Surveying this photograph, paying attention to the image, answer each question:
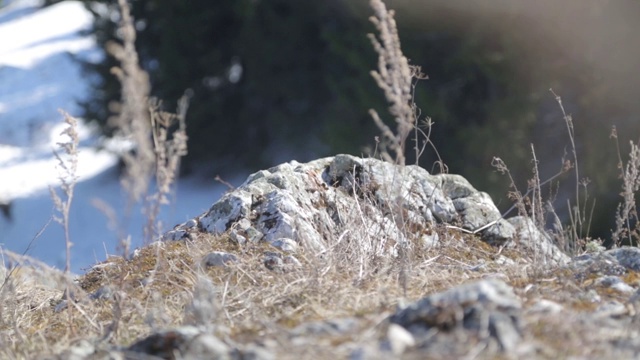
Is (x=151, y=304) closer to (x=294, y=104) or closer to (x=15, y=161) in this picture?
(x=294, y=104)

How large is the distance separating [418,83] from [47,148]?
7891mm

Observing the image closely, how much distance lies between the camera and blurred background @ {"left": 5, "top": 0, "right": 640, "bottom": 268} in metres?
9.84

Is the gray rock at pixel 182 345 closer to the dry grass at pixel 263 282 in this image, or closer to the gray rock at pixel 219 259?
the dry grass at pixel 263 282

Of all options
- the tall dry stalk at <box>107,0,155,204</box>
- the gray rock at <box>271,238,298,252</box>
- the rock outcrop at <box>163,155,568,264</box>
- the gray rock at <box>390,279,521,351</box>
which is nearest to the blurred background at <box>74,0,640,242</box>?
the rock outcrop at <box>163,155,568,264</box>

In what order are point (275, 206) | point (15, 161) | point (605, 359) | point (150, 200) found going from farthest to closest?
point (15, 161) → point (275, 206) → point (150, 200) → point (605, 359)

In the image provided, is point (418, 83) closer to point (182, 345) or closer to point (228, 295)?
point (228, 295)

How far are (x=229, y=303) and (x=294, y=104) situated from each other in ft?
37.4

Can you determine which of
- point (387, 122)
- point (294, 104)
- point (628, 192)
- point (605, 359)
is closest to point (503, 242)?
point (628, 192)

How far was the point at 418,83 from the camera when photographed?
1124cm

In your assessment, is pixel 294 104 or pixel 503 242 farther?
pixel 294 104

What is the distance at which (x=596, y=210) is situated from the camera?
926 centimetres

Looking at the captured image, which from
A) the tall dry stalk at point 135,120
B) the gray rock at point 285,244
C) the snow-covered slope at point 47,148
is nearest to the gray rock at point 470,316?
the tall dry stalk at point 135,120

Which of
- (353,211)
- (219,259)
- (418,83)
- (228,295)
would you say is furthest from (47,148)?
(228,295)

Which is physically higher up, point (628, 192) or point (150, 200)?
point (150, 200)
